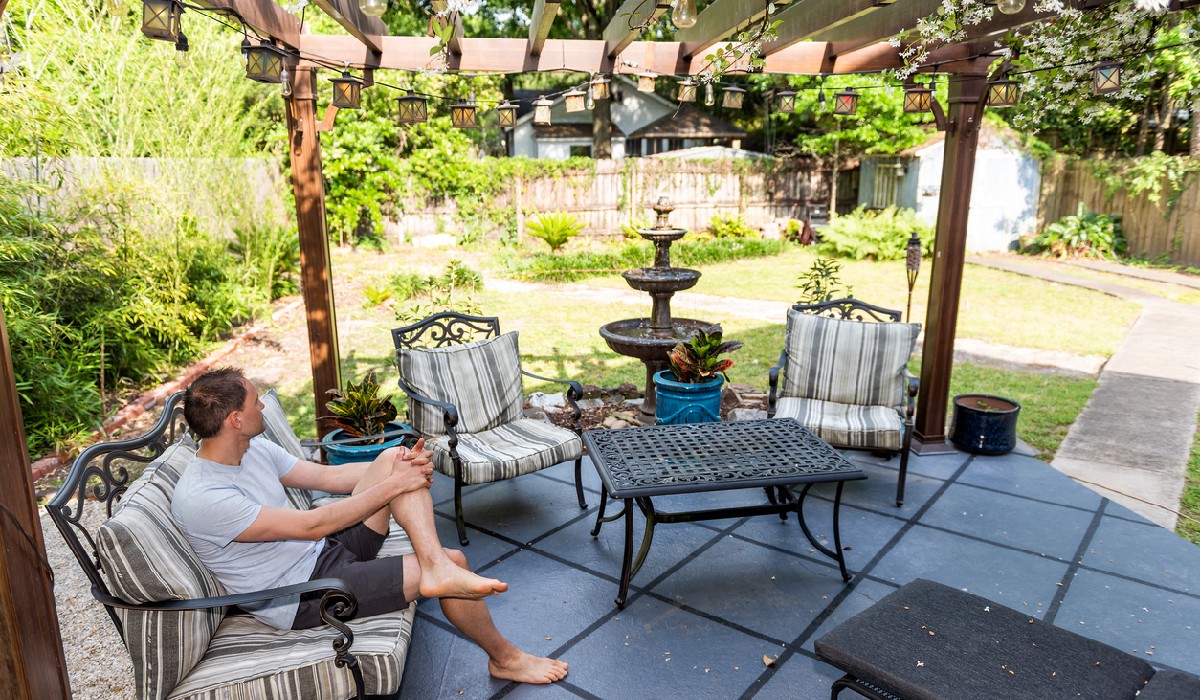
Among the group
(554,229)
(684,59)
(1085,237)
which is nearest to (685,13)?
(684,59)

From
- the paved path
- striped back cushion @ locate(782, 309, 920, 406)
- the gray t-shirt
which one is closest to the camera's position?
the gray t-shirt

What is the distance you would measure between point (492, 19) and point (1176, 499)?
19279 mm

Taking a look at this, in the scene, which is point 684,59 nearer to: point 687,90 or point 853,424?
point 687,90

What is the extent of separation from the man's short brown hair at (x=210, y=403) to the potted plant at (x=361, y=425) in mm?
1351

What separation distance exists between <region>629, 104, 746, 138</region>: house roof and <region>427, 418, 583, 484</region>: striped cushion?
55.9ft

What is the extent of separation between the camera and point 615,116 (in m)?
21.9

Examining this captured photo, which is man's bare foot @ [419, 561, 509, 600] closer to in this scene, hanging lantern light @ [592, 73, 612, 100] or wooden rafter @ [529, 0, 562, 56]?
wooden rafter @ [529, 0, 562, 56]

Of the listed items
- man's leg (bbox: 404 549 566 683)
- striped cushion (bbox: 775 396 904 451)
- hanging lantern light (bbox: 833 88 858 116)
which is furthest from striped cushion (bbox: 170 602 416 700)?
hanging lantern light (bbox: 833 88 858 116)

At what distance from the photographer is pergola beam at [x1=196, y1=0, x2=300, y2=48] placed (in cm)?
293

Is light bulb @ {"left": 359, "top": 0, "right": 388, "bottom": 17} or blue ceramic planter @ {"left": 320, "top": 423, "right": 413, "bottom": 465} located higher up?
light bulb @ {"left": 359, "top": 0, "right": 388, "bottom": 17}

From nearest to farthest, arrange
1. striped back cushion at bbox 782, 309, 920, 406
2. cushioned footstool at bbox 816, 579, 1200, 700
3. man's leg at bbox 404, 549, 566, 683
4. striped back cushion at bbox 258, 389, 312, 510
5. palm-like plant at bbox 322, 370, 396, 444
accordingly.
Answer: cushioned footstool at bbox 816, 579, 1200, 700 < man's leg at bbox 404, 549, 566, 683 < striped back cushion at bbox 258, 389, 312, 510 < palm-like plant at bbox 322, 370, 396, 444 < striped back cushion at bbox 782, 309, 920, 406

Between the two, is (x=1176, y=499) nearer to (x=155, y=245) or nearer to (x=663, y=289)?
(x=663, y=289)

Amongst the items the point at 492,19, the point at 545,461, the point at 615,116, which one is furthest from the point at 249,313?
the point at 615,116

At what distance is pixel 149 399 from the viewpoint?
5594mm
